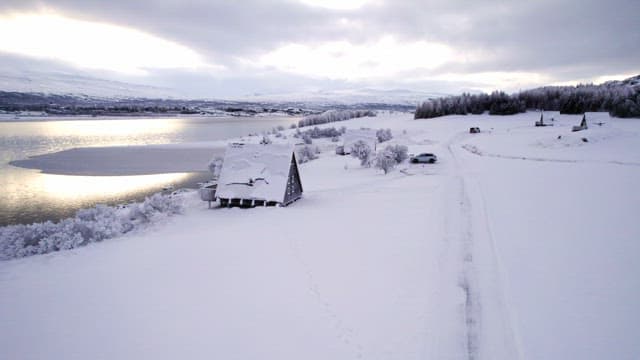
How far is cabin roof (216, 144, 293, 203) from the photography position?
19.7m

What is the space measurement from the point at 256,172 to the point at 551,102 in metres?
74.5

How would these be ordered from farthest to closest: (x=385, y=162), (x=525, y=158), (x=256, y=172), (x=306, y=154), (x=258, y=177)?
Result: (x=306, y=154) < (x=525, y=158) < (x=385, y=162) < (x=256, y=172) < (x=258, y=177)

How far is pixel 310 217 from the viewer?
57.4 feet

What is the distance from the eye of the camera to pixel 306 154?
147 feet

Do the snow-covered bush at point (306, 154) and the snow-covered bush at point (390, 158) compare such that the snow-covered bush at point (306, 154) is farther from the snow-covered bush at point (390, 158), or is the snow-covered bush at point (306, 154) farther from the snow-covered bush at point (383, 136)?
the snow-covered bush at point (383, 136)

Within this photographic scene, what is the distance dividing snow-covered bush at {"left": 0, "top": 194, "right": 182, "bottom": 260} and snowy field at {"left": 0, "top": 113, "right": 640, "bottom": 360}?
27.2 inches

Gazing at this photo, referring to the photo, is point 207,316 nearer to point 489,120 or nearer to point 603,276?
point 603,276

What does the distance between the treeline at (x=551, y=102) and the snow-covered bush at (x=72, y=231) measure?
206 feet

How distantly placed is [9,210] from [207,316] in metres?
18.9

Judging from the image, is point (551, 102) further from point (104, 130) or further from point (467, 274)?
point (104, 130)

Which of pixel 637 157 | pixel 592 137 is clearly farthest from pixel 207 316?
pixel 592 137

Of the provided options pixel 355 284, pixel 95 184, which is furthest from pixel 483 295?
pixel 95 184

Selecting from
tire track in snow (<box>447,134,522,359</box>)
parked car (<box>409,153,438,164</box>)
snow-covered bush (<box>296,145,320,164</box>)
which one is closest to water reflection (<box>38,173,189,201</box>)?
snow-covered bush (<box>296,145,320,164</box>)

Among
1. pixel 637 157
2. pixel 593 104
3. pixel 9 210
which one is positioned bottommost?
pixel 9 210
